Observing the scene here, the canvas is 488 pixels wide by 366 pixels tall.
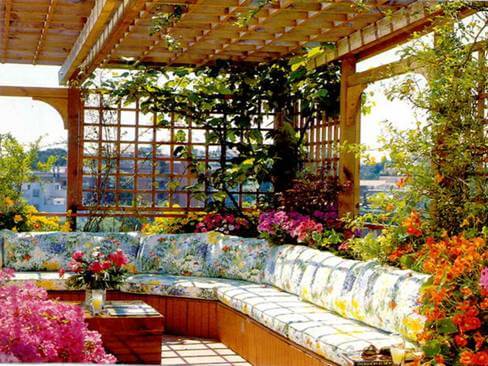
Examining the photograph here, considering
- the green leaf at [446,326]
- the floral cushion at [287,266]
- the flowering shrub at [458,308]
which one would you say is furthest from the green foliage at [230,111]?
the green leaf at [446,326]

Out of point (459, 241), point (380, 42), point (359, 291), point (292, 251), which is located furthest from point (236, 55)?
point (459, 241)

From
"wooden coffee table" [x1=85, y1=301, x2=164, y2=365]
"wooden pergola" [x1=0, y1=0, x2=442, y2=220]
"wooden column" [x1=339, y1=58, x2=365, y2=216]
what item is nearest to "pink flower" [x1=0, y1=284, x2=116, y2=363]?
"wooden coffee table" [x1=85, y1=301, x2=164, y2=365]

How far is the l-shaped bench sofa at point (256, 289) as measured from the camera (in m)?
5.11

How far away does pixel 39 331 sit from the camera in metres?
2.98

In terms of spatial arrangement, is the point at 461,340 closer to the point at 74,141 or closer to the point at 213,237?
the point at 213,237

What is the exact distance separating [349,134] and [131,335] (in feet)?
10.1

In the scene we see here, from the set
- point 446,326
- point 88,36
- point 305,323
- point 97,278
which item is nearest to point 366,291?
point 305,323

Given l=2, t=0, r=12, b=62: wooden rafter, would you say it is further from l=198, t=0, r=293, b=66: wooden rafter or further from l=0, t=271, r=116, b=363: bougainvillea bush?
l=0, t=271, r=116, b=363: bougainvillea bush

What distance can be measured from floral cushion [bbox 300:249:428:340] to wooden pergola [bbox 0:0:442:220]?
4.15ft

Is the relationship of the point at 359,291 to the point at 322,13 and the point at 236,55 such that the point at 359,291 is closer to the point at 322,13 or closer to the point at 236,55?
the point at 322,13

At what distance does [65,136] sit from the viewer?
9586mm

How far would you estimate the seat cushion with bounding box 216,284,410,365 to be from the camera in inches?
192

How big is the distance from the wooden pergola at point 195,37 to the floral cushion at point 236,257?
0.92 m

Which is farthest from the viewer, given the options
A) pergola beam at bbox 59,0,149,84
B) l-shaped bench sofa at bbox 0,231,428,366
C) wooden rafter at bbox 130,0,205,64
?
wooden rafter at bbox 130,0,205,64
